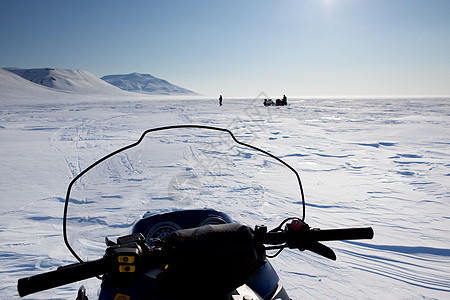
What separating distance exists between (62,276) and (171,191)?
159 inches

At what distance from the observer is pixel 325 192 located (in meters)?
4.94

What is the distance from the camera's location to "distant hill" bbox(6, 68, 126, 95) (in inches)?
3990

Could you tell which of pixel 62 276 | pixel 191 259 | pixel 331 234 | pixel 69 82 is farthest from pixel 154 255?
pixel 69 82

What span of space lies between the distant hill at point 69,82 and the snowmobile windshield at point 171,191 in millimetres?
100101

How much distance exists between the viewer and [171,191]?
4.97m

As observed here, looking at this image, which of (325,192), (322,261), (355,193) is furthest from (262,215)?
(355,193)

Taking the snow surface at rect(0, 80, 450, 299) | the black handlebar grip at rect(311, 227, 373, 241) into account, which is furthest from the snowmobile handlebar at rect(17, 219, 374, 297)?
the snow surface at rect(0, 80, 450, 299)

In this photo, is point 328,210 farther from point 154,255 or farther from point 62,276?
point 62,276

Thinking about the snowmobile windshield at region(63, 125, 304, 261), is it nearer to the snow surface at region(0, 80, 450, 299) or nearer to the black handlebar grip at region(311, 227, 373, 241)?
the snow surface at region(0, 80, 450, 299)

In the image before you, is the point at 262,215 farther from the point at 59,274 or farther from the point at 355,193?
the point at 59,274

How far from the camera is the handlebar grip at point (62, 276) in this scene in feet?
3.07

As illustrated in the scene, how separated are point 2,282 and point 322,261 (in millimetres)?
3068

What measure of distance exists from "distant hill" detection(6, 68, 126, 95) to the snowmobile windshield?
328 ft

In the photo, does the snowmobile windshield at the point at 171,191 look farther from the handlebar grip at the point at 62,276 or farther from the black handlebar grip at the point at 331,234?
the handlebar grip at the point at 62,276
